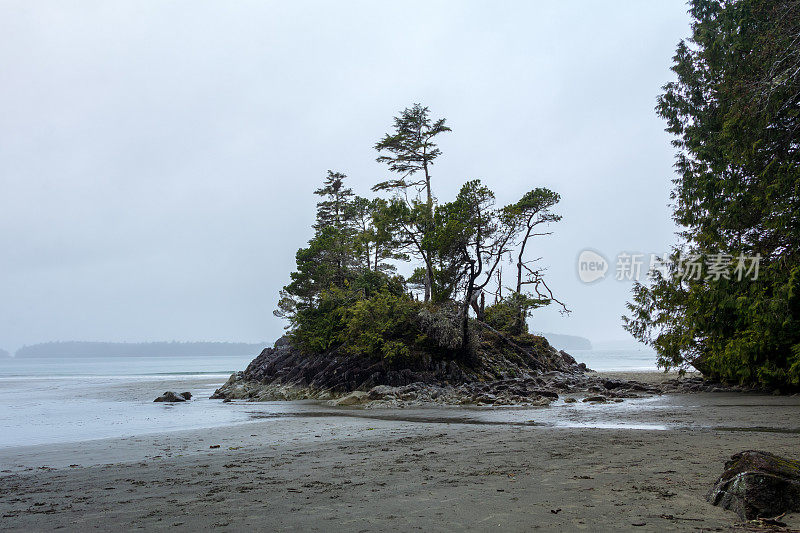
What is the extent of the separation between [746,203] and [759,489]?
45.9 feet

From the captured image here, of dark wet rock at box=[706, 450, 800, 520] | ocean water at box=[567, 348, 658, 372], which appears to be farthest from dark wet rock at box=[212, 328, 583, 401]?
ocean water at box=[567, 348, 658, 372]

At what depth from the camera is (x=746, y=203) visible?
15.6 metres

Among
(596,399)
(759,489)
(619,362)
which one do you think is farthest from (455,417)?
(619,362)

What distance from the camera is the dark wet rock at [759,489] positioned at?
431 cm

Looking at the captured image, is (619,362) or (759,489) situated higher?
(759,489)

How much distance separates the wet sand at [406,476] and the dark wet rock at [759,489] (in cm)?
13

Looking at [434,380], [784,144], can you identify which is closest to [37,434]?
[434,380]

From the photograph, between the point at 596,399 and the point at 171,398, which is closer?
the point at 596,399

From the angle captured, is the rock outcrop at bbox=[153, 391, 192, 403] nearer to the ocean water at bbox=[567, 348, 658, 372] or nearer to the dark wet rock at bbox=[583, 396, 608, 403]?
the dark wet rock at bbox=[583, 396, 608, 403]

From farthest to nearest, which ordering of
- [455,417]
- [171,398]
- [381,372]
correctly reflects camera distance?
1. [171,398]
2. [381,372]
3. [455,417]

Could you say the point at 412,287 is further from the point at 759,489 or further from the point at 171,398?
the point at 759,489

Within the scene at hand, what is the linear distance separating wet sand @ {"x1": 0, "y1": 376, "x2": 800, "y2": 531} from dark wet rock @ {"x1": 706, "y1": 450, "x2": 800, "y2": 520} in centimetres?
13

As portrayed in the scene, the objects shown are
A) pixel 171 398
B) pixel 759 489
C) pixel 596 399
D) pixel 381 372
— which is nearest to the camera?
pixel 759 489

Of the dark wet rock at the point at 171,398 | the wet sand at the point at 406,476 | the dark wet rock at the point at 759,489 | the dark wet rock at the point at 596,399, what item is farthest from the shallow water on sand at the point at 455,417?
the dark wet rock at the point at 759,489
